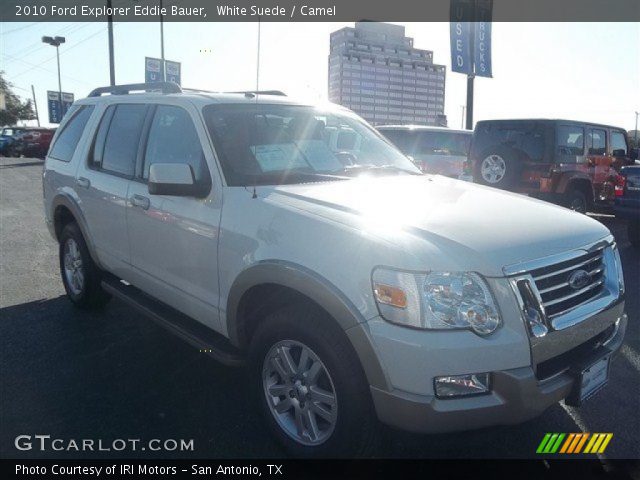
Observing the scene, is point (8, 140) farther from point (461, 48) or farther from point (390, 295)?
point (390, 295)

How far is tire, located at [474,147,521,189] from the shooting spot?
28.8ft

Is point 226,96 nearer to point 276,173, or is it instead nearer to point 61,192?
point 276,173

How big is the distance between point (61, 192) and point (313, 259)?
11.1ft

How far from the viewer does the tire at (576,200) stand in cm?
878

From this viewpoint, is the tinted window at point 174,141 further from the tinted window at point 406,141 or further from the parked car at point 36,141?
the parked car at point 36,141

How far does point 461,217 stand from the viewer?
8.50ft

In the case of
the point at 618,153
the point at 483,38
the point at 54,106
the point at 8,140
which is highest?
the point at 483,38

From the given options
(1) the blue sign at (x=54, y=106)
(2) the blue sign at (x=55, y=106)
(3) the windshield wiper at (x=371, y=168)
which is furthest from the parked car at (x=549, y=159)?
(1) the blue sign at (x=54, y=106)

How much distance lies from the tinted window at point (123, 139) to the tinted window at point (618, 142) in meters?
9.08

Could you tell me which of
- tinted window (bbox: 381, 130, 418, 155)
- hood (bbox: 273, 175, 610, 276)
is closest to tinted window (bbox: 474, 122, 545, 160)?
tinted window (bbox: 381, 130, 418, 155)

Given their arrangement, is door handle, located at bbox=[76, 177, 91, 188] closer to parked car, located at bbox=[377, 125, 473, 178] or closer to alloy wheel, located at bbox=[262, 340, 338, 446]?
alloy wheel, located at bbox=[262, 340, 338, 446]

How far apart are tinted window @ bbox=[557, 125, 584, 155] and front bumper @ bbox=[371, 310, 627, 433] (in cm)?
733

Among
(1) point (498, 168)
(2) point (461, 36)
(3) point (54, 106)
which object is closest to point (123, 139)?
(1) point (498, 168)

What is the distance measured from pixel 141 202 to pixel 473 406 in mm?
2529
